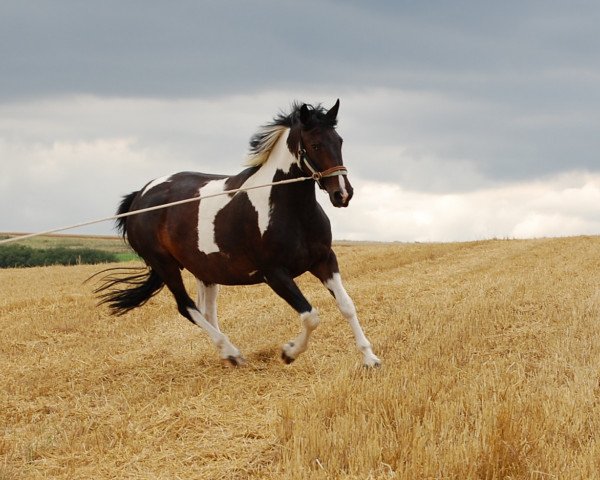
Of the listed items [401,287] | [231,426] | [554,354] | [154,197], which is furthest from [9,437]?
[401,287]

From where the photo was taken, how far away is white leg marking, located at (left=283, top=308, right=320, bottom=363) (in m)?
7.45

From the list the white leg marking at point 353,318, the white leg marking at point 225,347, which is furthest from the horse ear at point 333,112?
the white leg marking at point 225,347

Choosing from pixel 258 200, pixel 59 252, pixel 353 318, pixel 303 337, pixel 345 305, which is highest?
pixel 258 200

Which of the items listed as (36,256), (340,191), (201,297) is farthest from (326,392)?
(36,256)

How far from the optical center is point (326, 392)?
5910 millimetres

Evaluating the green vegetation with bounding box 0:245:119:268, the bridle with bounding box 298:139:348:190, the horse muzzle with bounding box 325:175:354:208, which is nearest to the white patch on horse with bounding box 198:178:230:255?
the bridle with bounding box 298:139:348:190

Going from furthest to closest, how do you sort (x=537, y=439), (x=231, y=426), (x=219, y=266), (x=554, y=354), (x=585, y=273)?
(x=585, y=273)
(x=219, y=266)
(x=554, y=354)
(x=231, y=426)
(x=537, y=439)

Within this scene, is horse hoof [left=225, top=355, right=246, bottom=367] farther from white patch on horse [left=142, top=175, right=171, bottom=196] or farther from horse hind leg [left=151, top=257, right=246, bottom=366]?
white patch on horse [left=142, top=175, right=171, bottom=196]

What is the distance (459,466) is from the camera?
432 centimetres

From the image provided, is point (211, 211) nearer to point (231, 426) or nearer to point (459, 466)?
point (231, 426)

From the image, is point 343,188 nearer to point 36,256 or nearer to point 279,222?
point 279,222

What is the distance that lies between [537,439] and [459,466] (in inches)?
24.3

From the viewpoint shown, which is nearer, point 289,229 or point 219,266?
point 289,229

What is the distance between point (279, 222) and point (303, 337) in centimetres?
114
